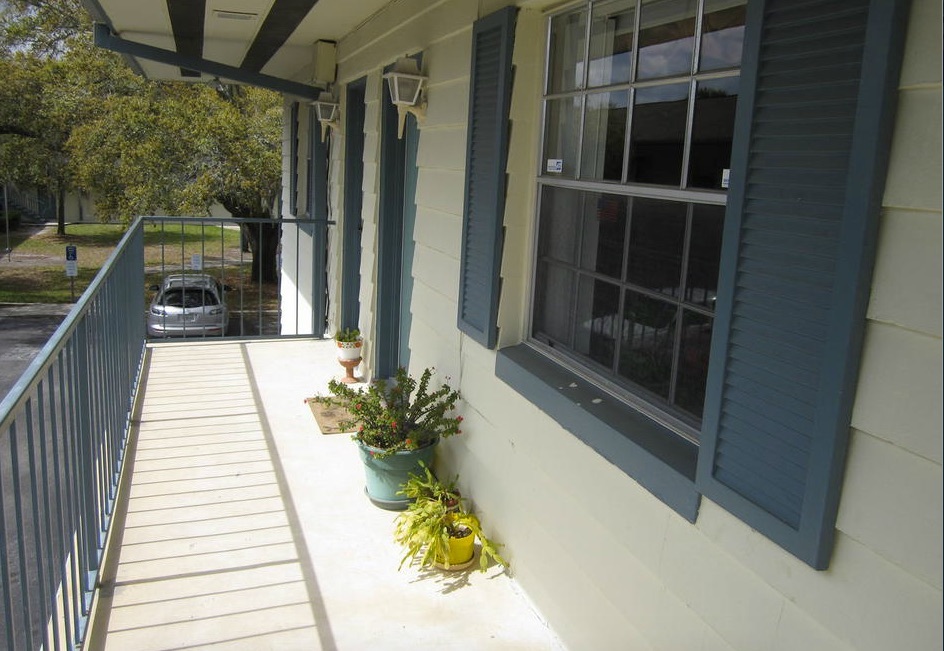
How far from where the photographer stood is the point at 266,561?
3111 mm

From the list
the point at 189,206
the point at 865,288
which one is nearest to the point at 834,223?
the point at 865,288

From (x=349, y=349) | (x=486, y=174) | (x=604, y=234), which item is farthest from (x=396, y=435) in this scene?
(x=349, y=349)

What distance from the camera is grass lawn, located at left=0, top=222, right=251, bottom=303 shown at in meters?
19.9

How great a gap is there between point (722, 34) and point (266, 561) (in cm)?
246

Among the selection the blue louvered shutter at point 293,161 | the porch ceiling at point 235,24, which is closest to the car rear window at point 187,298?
the blue louvered shutter at point 293,161

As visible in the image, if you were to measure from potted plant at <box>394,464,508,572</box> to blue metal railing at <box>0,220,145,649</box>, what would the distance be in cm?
114

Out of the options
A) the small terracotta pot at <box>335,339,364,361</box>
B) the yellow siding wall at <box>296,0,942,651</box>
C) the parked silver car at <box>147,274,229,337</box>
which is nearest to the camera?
the yellow siding wall at <box>296,0,942,651</box>

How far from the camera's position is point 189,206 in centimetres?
1427

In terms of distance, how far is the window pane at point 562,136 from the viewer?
2734 millimetres

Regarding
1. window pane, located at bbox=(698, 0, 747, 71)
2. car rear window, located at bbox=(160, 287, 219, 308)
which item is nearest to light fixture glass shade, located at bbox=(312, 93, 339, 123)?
window pane, located at bbox=(698, 0, 747, 71)

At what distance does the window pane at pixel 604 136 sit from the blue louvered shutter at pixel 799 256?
81cm

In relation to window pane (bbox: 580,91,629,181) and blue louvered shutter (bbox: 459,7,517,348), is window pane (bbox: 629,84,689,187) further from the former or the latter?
blue louvered shutter (bbox: 459,7,517,348)

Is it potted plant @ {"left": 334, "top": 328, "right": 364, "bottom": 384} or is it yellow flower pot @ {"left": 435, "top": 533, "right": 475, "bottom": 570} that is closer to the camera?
yellow flower pot @ {"left": 435, "top": 533, "right": 475, "bottom": 570}

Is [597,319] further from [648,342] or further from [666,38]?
[666,38]
